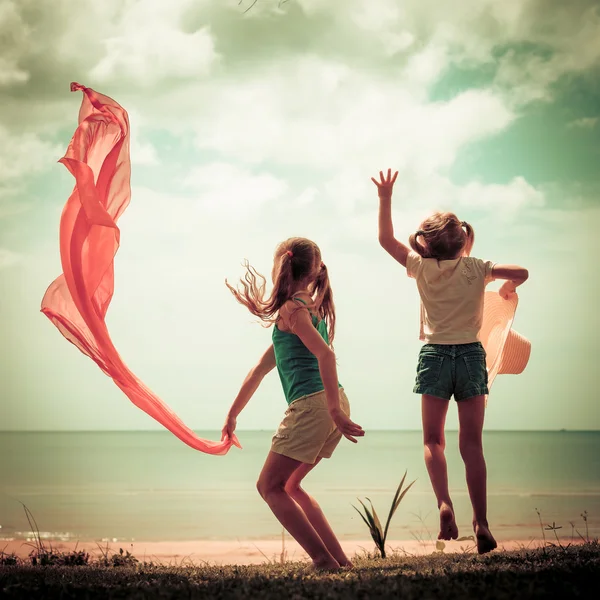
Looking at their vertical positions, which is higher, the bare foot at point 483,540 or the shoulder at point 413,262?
the shoulder at point 413,262

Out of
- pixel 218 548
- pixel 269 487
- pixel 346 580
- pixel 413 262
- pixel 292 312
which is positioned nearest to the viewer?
pixel 346 580

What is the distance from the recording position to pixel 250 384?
416 centimetres

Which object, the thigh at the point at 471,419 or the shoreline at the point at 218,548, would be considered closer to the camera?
the thigh at the point at 471,419

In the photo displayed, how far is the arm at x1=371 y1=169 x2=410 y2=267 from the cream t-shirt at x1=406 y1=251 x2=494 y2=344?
0.22 m

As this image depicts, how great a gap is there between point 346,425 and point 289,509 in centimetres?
51

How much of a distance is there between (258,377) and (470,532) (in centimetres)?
705

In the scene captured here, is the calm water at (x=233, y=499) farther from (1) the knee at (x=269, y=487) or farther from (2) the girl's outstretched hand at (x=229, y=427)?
(1) the knee at (x=269, y=487)

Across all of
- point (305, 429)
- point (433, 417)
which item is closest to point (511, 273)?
point (433, 417)

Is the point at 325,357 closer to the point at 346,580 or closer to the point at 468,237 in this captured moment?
the point at 346,580

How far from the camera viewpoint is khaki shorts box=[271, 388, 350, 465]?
11.9 ft

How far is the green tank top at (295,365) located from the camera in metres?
3.79

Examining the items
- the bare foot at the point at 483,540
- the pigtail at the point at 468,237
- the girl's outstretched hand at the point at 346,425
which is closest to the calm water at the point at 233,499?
the bare foot at the point at 483,540

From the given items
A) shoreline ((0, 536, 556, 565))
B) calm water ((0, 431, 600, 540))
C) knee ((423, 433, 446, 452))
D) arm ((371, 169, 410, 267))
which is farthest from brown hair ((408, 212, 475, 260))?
calm water ((0, 431, 600, 540))

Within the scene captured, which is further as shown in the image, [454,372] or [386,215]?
[386,215]
